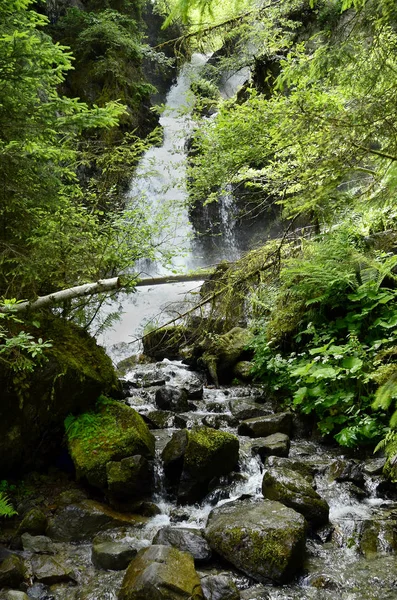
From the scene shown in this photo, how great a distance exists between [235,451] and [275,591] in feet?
7.19

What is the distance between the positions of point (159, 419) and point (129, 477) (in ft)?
8.84

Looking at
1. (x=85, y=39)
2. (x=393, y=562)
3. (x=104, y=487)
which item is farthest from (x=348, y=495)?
(x=85, y=39)

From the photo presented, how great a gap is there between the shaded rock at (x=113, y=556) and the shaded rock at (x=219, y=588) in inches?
35.0

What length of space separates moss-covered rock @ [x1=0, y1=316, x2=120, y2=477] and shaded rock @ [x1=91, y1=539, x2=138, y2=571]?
187cm

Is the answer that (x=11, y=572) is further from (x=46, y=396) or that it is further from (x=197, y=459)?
(x=197, y=459)

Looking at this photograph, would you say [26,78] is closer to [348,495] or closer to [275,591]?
[275,591]

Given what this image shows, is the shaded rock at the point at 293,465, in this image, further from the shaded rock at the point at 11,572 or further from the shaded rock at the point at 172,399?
the shaded rock at the point at 11,572

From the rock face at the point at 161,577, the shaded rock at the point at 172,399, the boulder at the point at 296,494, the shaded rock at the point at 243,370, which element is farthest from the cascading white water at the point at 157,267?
the rock face at the point at 161,577

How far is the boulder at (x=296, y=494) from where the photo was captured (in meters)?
4.64

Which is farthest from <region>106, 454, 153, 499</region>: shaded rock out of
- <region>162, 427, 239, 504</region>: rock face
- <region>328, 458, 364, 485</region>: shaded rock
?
<region>328, 458, 364, 485</region>: shaded rock

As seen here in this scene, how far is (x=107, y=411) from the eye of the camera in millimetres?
6105

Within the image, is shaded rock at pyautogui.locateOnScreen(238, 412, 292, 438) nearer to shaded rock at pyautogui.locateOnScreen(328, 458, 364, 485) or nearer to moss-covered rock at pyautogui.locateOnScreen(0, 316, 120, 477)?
shaded rock at pyautogui.locateOnScreen(328, 458, 364, 485)

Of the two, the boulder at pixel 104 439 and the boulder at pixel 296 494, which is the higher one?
the boulder at pixel 104 439

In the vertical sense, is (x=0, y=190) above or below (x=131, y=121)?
below
